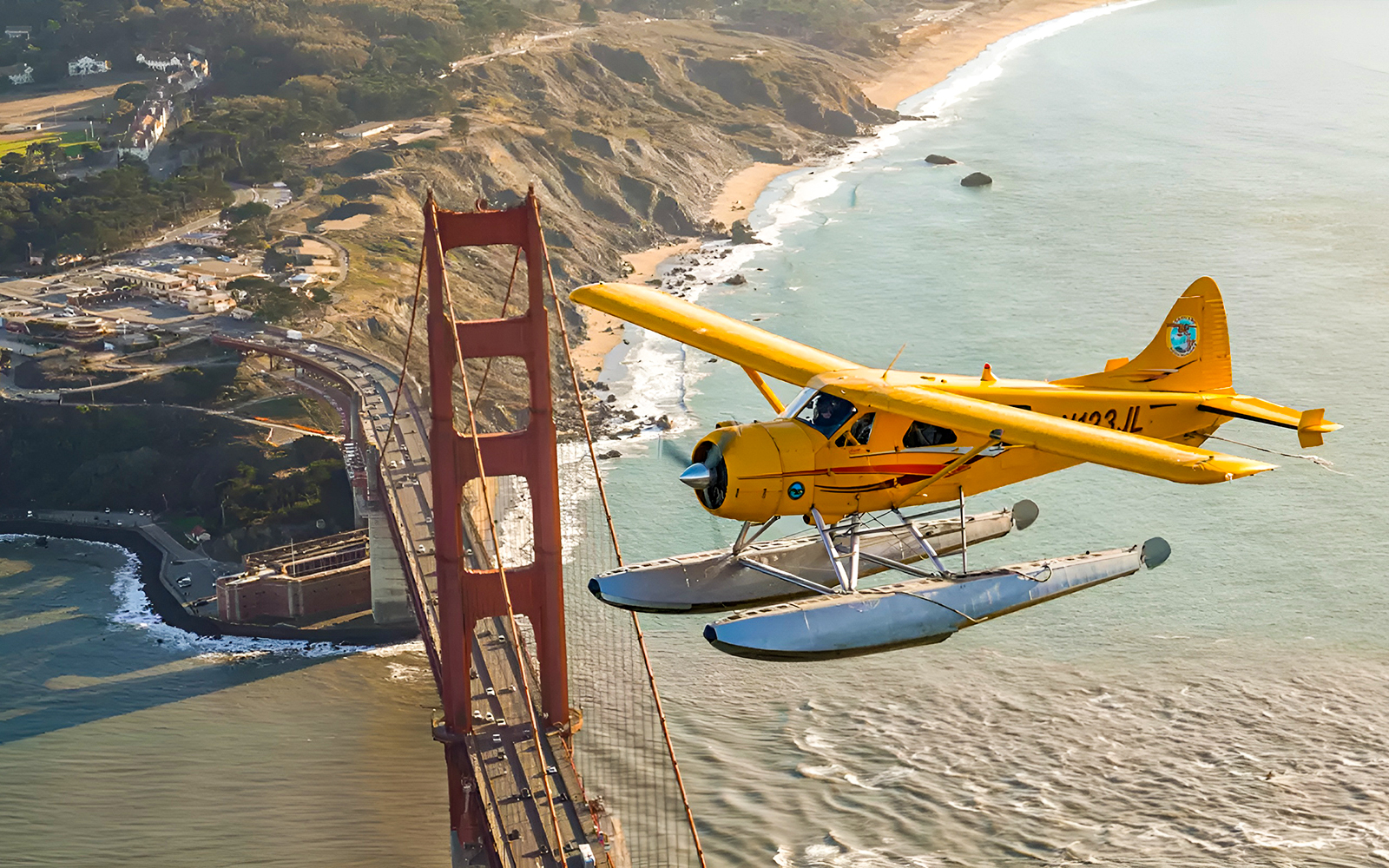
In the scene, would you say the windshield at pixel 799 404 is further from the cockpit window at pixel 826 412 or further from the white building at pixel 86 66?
the white building at pixel 86 66

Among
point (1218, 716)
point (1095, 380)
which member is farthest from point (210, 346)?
point (1095, 380)

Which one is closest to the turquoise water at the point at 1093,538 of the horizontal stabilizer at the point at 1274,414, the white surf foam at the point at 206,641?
the white surf foam at the point at 206,641

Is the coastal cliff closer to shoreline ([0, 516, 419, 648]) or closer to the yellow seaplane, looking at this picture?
shoreline ([0, 516, 419, 648])

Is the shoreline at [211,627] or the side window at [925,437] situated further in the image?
the shoreline at [211,627]

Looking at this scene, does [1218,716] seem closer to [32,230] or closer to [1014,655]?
[1014,655]

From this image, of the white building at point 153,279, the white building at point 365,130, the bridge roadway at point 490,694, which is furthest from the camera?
the white building at point 365,130

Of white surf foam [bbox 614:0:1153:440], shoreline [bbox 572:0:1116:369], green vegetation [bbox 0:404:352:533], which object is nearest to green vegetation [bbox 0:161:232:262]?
green vegetation [bbox 0:404:352:533]

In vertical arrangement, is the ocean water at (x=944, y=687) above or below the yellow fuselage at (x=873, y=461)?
below
